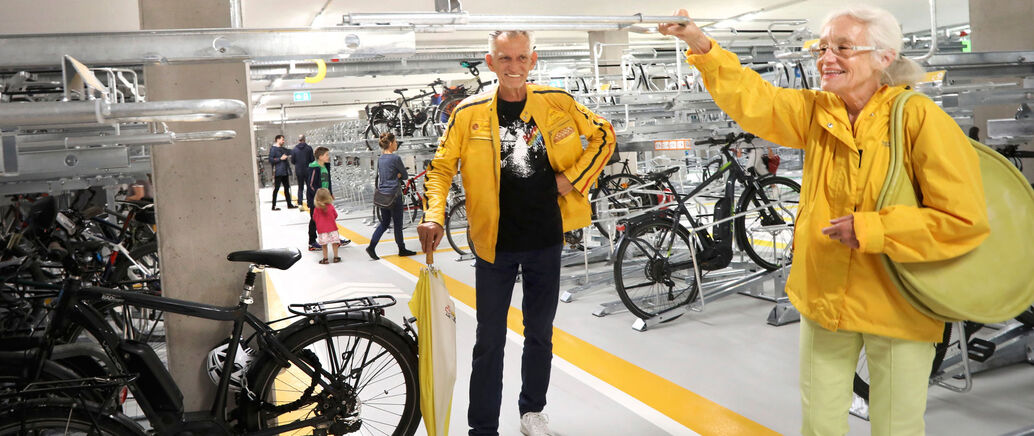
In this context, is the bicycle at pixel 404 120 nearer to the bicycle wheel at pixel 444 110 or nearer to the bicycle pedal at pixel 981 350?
the bicycle wheel at pixel 444 110

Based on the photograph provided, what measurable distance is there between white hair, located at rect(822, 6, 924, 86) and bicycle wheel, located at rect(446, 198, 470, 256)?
642 centimetres

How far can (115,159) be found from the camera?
9.57ft

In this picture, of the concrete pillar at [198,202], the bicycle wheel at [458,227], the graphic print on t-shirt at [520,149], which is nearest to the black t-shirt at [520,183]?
the graphic print on t-shirt at [520,149]

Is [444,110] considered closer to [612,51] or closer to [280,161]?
[612,51]

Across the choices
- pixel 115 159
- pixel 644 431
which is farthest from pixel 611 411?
pixel 115 159

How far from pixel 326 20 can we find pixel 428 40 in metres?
3.59

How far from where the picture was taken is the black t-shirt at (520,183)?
285 cm

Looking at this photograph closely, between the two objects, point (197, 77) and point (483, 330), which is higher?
point (197, 77)

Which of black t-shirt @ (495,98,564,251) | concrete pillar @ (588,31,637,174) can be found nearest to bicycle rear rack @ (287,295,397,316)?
black t-shirt @ (495,98,564,251)

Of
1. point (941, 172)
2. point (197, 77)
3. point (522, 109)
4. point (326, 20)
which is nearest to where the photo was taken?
point (941, 172)

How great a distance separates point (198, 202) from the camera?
3246 mm

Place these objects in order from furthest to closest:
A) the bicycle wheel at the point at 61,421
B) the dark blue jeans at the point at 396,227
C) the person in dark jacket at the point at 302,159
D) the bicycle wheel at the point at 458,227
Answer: the person in dark jacket at the point at 302,159 < the dark blue jeans at the point at 396,227 < the bicycle wheel at the point at 458,227 < the bicycle wheel at the point at 61,421

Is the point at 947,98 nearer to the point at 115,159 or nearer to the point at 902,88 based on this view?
the point at 902,88

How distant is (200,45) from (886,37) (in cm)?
173
